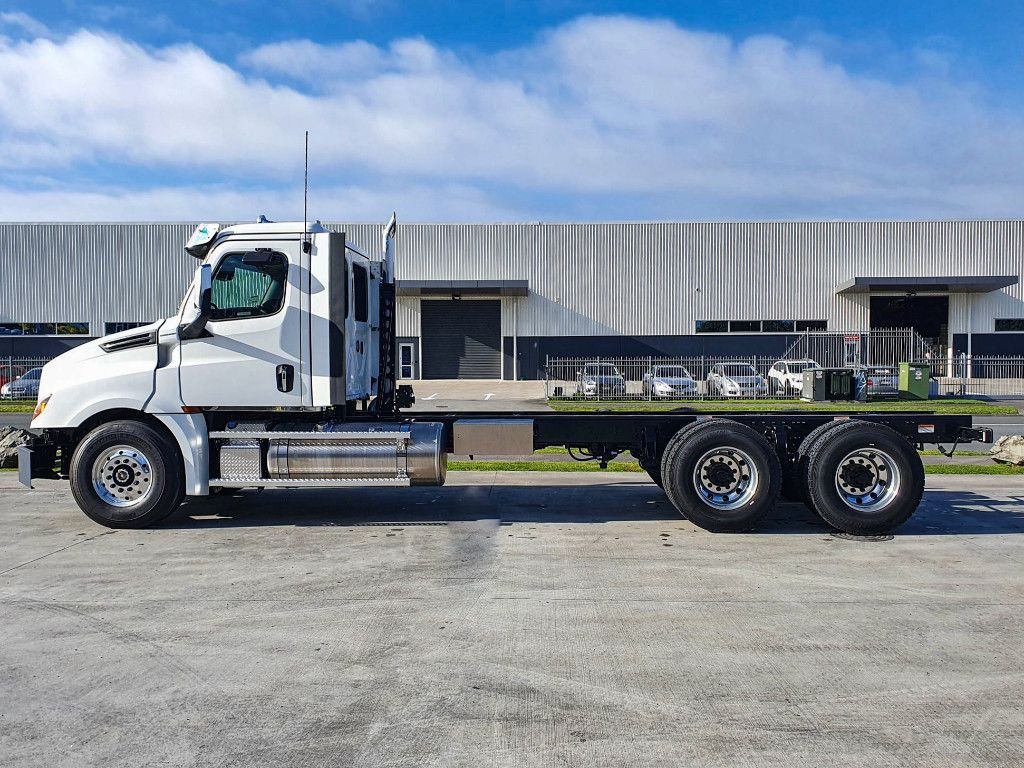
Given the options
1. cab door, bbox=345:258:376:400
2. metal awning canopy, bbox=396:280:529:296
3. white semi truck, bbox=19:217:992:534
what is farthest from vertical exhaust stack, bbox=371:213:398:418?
metal awning canopy, bbox=396:280:529:296

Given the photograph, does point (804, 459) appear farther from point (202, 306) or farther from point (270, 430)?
point (202, 306)

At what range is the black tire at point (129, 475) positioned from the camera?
8.19m

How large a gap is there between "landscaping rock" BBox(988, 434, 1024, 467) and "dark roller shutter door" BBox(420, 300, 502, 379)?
3357 cm

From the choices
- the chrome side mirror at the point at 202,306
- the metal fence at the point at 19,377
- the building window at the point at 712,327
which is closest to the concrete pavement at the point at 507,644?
the chrome side mirror at the point at 202,306

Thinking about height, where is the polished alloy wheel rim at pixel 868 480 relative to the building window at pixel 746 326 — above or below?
below

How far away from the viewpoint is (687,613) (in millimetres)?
5738

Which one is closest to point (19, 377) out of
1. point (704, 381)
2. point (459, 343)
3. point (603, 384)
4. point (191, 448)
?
point (459, 343)

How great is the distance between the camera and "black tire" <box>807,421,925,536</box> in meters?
8.11

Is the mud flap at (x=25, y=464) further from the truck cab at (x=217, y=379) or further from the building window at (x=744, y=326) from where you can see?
the building window at (x=744, y=326)

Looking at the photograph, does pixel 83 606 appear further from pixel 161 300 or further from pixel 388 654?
pixel 161 300

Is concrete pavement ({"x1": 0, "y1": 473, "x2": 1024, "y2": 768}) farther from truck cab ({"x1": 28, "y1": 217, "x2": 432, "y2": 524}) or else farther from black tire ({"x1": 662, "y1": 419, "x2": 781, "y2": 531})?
truck cab ({"x1": 28, "y1": 217, "x2": 432, "y2": 524})

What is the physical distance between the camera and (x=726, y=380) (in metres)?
30.9

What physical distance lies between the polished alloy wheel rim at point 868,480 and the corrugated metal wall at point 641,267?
120ft

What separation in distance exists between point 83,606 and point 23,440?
847cm
